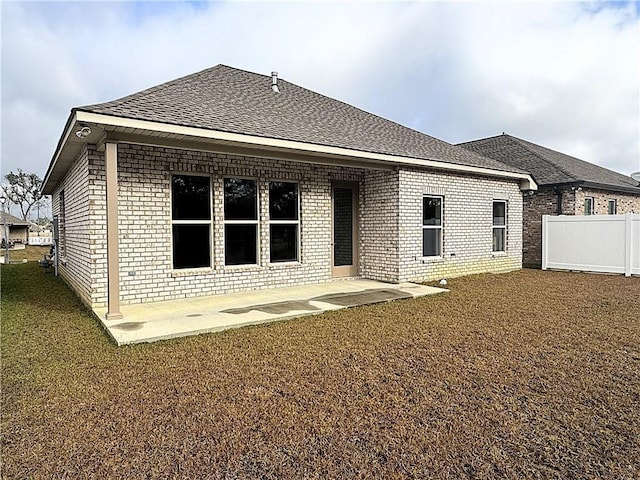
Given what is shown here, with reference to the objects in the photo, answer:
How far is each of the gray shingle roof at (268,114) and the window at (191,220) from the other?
138cm

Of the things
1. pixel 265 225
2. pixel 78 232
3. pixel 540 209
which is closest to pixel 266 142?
pixel 265 225

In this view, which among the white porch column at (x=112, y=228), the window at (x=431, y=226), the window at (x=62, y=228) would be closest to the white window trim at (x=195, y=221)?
the white porch column at (x=112, y=228)

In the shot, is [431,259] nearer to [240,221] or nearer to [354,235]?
[354,235]

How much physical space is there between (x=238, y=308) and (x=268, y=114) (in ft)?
14.2

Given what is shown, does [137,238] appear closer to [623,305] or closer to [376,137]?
[376,137]

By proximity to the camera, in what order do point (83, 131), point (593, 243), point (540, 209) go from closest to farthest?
point (83, 131)
point (593, 243)
point (540, 209)

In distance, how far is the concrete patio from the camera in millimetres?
5203

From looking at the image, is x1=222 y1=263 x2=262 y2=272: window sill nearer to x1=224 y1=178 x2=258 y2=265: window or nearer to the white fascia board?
x1=224 y1=178 x2=258 y2=265: window

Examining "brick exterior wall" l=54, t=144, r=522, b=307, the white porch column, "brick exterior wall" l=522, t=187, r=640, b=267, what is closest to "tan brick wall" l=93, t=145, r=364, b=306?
"brick exterior wall" l=54, t=144, r=522, b=307

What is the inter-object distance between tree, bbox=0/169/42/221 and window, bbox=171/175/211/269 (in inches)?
2241

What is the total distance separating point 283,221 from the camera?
8.66 meters

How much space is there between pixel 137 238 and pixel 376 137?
611cm

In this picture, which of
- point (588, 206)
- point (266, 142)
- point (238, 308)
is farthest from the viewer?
point (588, 206)

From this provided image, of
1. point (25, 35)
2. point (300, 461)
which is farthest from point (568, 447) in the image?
point (25, 35)
